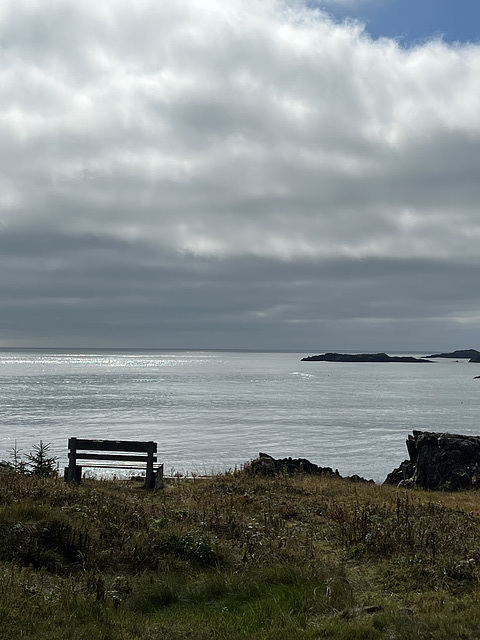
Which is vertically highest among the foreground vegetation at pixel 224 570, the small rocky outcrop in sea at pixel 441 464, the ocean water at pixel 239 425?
the foreground vegetation at pixel 224 570

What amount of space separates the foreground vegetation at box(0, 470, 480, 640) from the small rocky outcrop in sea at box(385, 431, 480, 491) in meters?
14.5

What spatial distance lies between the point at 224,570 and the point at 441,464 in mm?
22582

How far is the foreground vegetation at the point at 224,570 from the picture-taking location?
6.36 meters

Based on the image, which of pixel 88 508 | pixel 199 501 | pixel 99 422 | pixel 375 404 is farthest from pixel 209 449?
pixel 375 404

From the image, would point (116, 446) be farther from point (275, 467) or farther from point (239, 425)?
point (239, 425)

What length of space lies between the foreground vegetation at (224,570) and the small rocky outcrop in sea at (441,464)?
14.5m

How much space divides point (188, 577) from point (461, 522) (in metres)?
6.98

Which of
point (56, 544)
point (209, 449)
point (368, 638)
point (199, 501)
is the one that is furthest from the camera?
point (209, 449)

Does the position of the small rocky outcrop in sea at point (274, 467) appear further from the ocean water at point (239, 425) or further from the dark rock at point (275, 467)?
the ocean water at point (239, 425)

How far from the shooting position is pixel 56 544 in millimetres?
9047

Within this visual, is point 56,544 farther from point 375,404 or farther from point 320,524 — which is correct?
point 375,404

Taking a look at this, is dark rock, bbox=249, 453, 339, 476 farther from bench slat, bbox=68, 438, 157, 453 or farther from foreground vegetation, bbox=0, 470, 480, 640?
foreground vegetation, bbox=0, 470, 480, 640

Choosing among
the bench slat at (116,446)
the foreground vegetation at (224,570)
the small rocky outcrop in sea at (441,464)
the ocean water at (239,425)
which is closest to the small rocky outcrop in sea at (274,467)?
the ocean water at (239,425)

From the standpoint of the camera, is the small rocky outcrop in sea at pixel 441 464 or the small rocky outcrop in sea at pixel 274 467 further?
the small rocky outcrop in sea at pixel 441 464
